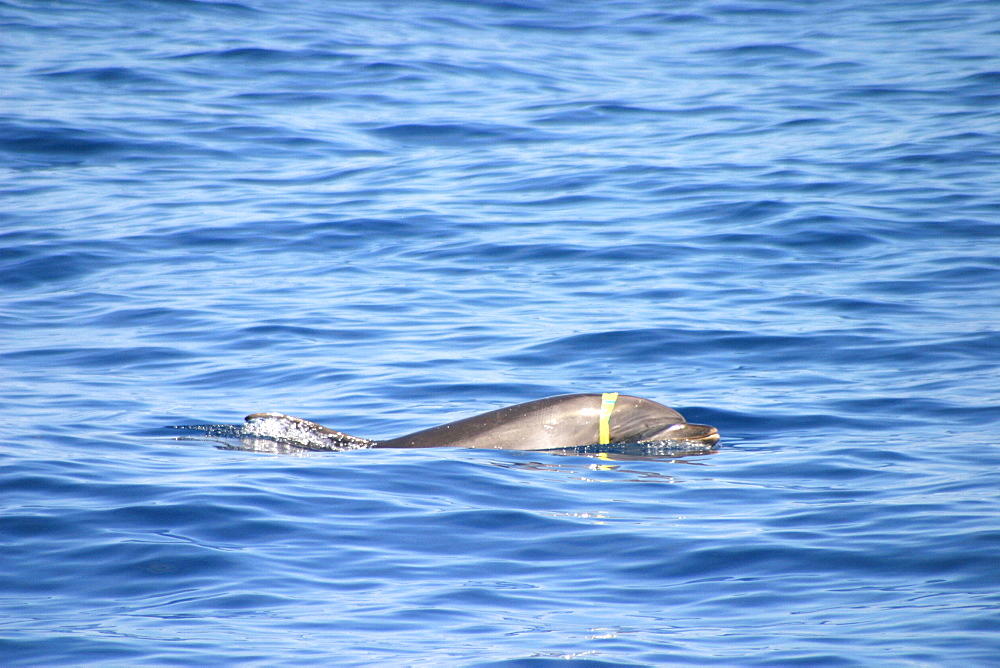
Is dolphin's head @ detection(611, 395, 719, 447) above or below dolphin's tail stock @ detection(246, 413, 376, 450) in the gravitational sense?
above

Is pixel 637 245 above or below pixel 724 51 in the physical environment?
below

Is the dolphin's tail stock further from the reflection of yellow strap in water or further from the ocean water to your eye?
the reflection of yellow strap in water

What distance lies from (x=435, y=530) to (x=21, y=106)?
55.5ft

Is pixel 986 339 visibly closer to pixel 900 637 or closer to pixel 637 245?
pixel 637 245

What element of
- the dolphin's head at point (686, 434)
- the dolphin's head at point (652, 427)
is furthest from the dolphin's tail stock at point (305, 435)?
the dolphin's head at point (686, 434)

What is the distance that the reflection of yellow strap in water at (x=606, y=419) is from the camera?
9945 mm

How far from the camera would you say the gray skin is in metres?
9.93

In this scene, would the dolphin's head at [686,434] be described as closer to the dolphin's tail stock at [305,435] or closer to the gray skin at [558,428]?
the gray skin at [558,428]

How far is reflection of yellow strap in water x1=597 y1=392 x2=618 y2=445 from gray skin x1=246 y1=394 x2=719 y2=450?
0.08ft

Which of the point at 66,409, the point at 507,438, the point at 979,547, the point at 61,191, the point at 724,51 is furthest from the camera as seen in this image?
the point at 724,51

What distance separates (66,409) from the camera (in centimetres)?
1127

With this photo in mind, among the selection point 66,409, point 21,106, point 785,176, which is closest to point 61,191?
point 21,106

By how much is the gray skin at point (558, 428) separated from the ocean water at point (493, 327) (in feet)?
0.65

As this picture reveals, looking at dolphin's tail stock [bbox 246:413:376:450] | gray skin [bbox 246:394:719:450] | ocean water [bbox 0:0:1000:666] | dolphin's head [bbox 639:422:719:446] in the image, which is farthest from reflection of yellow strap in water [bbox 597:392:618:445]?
dolphin's tail stock [bbox 246:413:376:450]
